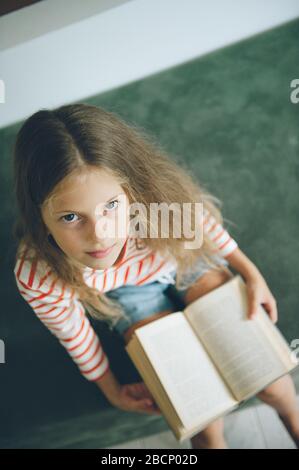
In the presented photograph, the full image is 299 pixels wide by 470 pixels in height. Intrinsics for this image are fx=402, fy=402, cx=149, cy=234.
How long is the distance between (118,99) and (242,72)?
0.25 metres

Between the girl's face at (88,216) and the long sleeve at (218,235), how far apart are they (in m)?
0.18

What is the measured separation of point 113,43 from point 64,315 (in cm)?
51

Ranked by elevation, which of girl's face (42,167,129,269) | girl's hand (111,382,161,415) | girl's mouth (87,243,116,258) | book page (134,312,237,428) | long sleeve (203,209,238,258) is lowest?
girl's hand (111,382,161,415)

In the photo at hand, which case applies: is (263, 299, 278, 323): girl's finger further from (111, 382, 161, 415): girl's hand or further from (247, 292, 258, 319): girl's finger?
(111, 382, 161, 415): girl's hand

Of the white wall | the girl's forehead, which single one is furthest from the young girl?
the white wall

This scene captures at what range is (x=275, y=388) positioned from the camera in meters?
0.73

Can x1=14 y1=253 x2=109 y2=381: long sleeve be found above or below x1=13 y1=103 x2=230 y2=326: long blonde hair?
below

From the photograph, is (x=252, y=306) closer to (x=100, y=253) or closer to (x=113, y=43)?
(x=100, y=253)

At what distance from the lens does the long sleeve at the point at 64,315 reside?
25.5 inches

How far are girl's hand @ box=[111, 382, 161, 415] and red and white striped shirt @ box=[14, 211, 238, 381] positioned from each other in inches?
2.2

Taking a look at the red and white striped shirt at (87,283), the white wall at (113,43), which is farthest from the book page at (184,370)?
the white wall at (113,43)

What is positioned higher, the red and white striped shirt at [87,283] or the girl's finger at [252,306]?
the red and white striped shirt at [87,283]

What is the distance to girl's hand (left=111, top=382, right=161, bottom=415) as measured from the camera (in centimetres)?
73

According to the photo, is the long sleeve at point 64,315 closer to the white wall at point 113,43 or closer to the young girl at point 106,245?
the young girl at point 106,245
